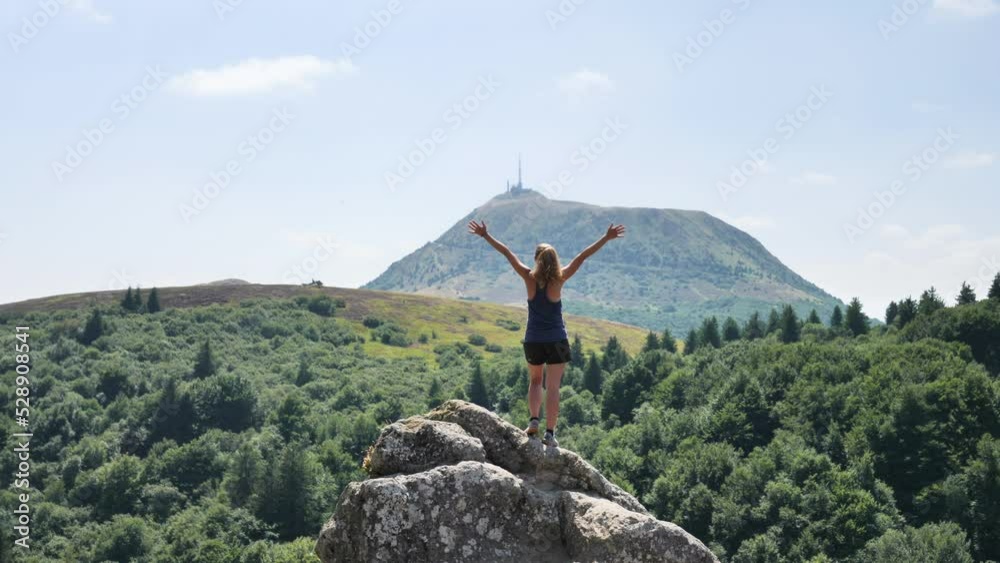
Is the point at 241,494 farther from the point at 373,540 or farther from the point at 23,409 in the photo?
the point at 373,540

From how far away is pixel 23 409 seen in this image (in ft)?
406

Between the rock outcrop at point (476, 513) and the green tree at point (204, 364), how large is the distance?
179 m

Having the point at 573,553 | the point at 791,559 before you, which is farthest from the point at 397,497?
the point at 791,559

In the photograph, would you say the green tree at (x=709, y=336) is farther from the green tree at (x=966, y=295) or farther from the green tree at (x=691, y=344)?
the green tree at (x=966, y=295)

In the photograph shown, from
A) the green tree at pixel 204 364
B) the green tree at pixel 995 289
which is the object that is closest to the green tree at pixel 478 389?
the green tree at pixel 204 364

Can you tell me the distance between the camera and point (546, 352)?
51.2 ft

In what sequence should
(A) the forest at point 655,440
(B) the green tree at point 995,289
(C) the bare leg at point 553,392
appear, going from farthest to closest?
(B) the green tree at point 995,289 < (A) the forest at point 655,440 < (C) the bare leg at point 553,392

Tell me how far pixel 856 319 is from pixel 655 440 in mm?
53692

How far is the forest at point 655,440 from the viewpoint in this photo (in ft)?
299

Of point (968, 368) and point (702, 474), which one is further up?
point (968, 368)

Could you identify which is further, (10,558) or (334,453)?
(334,453)

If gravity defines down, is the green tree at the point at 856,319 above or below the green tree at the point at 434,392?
above

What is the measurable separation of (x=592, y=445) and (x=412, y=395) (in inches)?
2147

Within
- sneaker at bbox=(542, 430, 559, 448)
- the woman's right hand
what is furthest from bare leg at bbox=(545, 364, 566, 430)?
the woman's right hand
